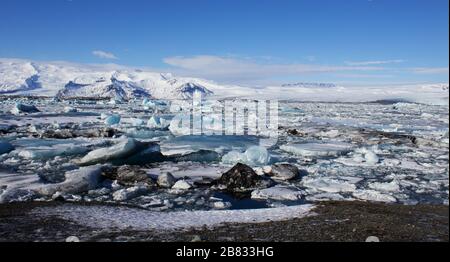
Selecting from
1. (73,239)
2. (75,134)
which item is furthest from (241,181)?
(75,134)

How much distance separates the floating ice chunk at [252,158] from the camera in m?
11.6

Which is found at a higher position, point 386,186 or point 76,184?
point 76,184

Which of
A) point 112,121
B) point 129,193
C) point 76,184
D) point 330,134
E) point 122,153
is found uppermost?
point 112,121

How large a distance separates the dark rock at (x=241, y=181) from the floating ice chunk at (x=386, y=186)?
7.15 feet

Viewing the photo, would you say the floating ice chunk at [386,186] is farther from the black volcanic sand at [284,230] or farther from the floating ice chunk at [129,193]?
the floating ice chunk at [129,193]

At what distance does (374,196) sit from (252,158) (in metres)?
4.01

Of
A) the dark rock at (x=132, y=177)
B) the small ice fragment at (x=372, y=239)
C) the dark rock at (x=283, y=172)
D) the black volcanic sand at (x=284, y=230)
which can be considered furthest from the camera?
the dark rock at (x=283, y=172)

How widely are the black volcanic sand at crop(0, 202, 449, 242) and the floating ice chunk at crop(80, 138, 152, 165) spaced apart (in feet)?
15.4

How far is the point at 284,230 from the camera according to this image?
5.47 m

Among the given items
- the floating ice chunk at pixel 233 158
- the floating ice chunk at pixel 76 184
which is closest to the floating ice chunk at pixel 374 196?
the floating ice chunk at pixel 233 158

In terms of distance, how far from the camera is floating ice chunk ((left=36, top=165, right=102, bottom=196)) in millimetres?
8250

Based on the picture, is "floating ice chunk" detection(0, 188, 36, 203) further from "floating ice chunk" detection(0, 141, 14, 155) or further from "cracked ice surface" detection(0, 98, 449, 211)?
"floating ice chunk" detection(0, 141, 14, 155)

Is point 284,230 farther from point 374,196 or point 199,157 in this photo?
point 199,157
